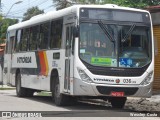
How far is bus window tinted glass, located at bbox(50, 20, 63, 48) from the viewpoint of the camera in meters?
17.0

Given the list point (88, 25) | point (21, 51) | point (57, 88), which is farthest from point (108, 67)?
point (21, 51)

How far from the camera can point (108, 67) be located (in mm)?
15102

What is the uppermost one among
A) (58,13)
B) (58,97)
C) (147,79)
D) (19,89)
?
(58,13)

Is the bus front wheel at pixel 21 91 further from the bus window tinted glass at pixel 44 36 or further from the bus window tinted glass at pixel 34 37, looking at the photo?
the bus window tinted glass at pixel 44 36

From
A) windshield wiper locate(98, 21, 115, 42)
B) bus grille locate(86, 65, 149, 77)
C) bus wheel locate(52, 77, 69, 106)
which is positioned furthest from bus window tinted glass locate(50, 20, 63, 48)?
bus grille locate(86, 65, 149, 77)

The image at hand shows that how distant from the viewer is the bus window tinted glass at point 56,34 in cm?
1698

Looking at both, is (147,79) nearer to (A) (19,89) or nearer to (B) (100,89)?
(B) (100,89)

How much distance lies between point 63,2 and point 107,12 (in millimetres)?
36631

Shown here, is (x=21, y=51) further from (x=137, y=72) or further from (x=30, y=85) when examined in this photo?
(x=137, y=72)

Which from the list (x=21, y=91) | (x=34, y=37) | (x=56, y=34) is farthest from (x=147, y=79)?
(x=21, y=91)

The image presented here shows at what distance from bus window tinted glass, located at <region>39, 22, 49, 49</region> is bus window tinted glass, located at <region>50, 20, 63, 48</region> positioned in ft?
1.98

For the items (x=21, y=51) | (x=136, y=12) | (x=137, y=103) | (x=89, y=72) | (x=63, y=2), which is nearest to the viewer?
(x=89, y=72)

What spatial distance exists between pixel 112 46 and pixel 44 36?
4.19 m

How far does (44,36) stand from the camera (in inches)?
736
